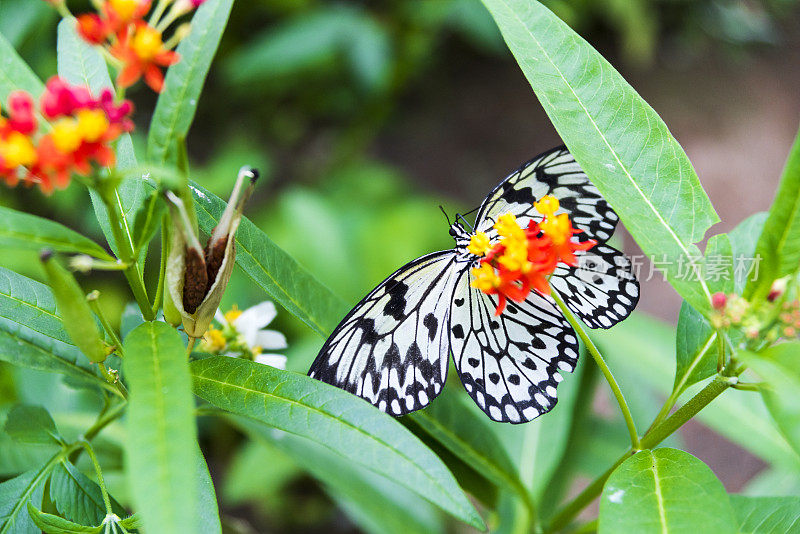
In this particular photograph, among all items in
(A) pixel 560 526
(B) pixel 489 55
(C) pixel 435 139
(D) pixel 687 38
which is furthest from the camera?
(D) pixel 687 38

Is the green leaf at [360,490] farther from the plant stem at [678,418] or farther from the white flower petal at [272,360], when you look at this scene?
the plant stem at [678,418]

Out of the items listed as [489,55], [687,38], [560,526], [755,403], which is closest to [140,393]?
[560,526]

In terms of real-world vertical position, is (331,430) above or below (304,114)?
below

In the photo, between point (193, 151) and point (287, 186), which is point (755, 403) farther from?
point (193, 151)

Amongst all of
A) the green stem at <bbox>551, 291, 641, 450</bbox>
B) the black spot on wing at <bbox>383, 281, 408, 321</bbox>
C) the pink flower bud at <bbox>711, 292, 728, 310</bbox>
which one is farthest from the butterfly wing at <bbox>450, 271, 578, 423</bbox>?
the pink flower bud at <bbox>711, 292, 728, 310</bbox>

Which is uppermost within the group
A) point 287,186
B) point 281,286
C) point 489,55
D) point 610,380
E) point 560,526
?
point 489,55

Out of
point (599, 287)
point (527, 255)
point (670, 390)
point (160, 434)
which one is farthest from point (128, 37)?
point (670, 390)

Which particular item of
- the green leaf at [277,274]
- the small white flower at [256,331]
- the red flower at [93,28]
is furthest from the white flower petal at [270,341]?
the red flower at [93,28]

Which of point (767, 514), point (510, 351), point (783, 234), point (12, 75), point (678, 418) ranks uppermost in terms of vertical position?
point (12, 75)

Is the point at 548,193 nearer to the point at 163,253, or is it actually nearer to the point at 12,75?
the point at 163,253
